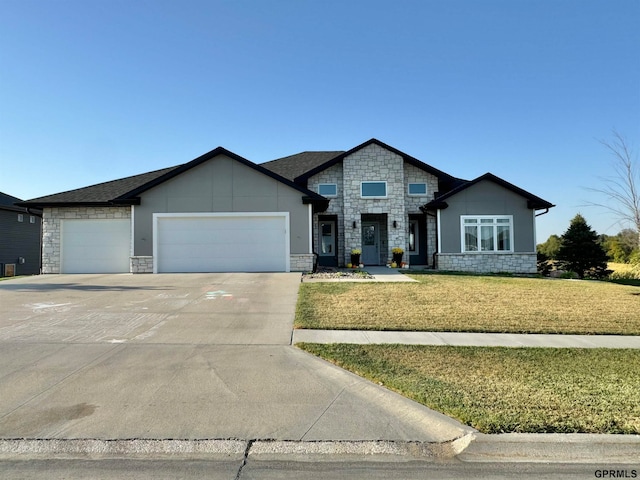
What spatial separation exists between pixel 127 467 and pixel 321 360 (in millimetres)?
2956

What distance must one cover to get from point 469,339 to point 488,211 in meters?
13.2

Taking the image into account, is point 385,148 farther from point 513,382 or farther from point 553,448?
point 553,448

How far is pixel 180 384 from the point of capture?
466 cm

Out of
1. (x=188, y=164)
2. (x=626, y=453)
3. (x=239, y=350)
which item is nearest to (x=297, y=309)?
(x=239, y=350)

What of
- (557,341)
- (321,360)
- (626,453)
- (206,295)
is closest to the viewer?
(626,453)

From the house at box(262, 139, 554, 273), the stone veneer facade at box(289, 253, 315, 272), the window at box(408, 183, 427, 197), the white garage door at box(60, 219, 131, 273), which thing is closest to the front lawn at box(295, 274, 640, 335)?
the stone veneer facade at box(289, 253, 315, 272)

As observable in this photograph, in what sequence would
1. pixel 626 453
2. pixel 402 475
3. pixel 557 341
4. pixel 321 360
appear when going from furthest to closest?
pixel 557 341
pixel 321 360
pixel 626 453
pixel 402 475

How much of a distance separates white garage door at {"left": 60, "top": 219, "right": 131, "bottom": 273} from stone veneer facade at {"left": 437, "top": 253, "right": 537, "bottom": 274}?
14685 millimetres

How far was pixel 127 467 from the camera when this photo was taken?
3.14 meters

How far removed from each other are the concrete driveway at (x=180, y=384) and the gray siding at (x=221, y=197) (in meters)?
7.52

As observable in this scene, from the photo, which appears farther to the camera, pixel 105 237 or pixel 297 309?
pixel 105 237

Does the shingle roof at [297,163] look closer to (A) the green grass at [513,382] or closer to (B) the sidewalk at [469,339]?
(B) the sidewalk at [469,339]

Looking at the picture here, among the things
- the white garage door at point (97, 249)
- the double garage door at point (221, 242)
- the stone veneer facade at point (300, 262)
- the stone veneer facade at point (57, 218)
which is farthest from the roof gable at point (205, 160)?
the stone veneer facade at point (300, 262)

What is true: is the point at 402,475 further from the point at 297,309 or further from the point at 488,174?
the point at 488,174
